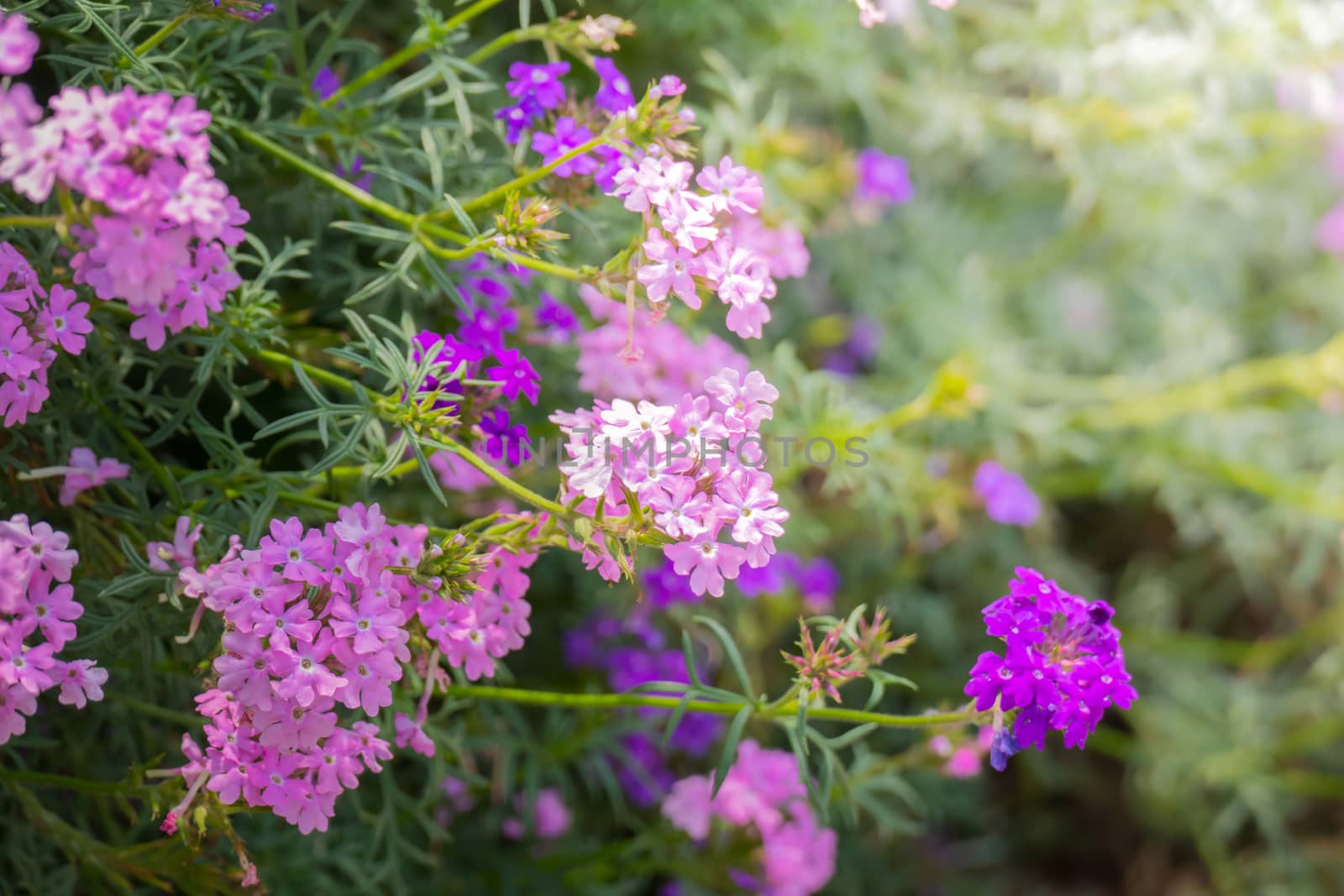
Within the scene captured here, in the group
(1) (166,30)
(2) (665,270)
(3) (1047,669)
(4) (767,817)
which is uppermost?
(1) (166,30)

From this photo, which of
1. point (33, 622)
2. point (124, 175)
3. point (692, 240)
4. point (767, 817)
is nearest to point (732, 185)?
point (692, 240)

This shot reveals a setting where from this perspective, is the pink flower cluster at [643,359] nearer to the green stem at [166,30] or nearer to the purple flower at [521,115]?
the purple flower at [521,115]

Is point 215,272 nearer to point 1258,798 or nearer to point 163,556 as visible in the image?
point 163,556

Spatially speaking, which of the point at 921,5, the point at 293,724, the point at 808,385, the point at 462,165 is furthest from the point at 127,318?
the point at 921,5

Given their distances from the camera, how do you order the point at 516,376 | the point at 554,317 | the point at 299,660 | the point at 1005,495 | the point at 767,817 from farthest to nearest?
the point at 1005,495, the point at 767,817, the point at 554,317, the point at 516,376, the point at 299,660

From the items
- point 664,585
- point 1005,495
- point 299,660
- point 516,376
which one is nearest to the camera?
point 299,660

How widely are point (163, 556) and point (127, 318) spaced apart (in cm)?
36

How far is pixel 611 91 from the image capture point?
1361mm

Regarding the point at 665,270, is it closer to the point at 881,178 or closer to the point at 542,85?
the point at 542,85

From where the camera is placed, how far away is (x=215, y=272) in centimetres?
119

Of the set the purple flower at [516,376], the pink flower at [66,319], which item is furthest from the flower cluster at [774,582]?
the pink flower at [66,319]

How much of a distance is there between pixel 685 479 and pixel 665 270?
23cm

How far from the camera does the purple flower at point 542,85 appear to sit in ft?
→ 4.46

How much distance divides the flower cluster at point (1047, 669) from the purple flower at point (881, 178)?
1.26 m
